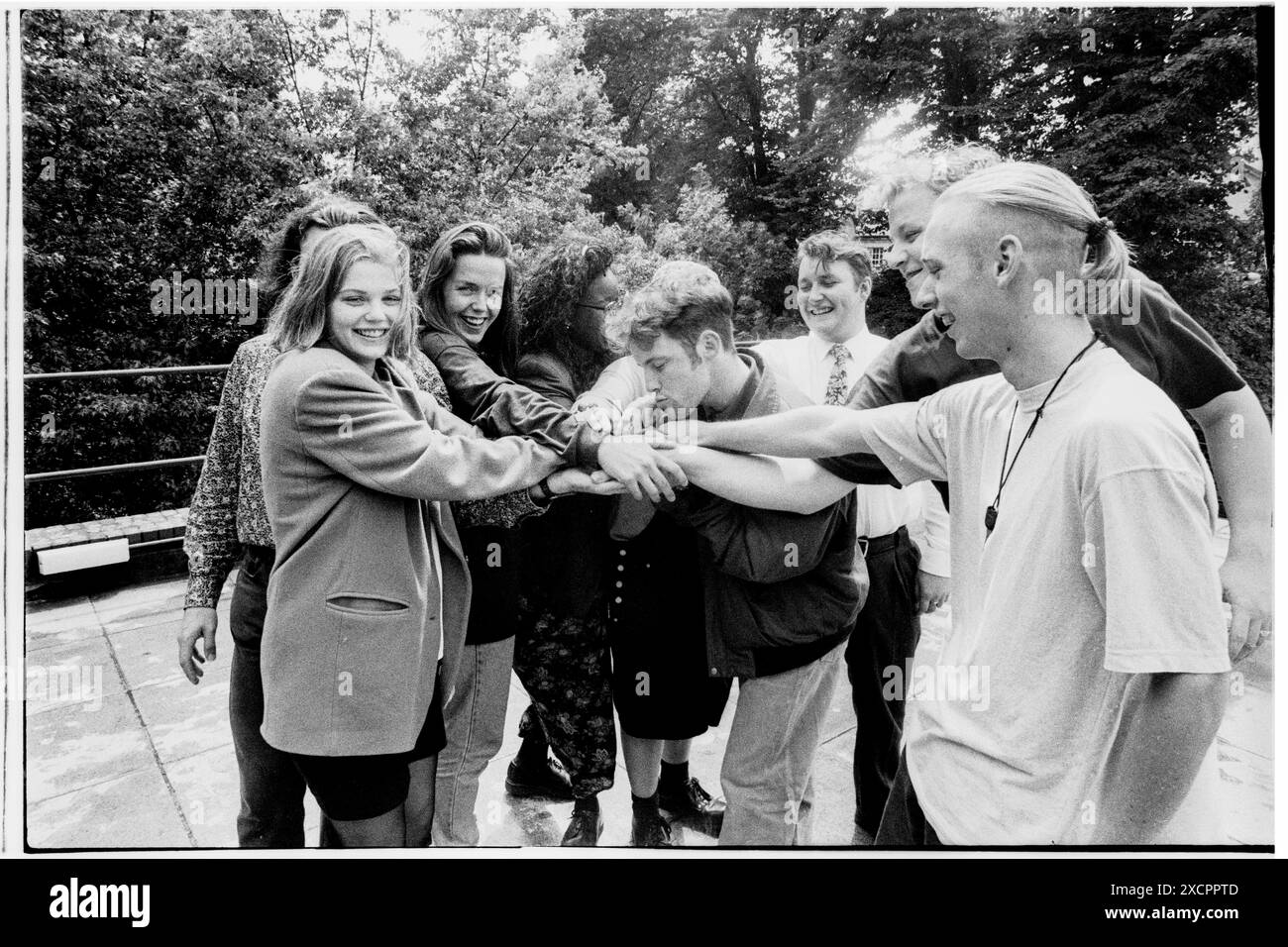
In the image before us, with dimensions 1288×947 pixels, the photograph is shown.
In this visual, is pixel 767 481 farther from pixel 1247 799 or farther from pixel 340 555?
pixel 1247 799

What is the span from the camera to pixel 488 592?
206 centimetres

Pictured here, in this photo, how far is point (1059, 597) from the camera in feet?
4.31

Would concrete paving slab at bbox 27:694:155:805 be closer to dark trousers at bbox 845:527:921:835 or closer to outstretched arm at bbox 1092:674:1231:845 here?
dark trousers at bbox 845:527:921:835

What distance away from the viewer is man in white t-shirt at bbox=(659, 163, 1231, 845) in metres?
1.16

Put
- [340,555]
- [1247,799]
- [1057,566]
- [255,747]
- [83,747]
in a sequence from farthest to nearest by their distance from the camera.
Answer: [83,747], [1247,799], [255,747], [340,555], [1057,566]

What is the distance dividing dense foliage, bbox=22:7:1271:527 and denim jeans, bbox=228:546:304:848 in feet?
2.73

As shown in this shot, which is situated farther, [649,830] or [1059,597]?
[649,830]

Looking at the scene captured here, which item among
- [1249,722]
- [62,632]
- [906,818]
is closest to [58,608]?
[62,632]

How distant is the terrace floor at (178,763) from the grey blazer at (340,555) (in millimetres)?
770

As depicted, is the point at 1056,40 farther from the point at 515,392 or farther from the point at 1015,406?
the point at 515,392

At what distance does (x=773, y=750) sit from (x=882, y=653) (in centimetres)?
65

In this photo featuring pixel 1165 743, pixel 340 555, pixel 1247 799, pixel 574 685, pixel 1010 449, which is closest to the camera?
pixel 1165 743

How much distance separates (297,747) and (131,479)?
14.1 ft

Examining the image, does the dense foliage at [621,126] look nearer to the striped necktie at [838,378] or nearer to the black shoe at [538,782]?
the striped necktie at [838,378]
